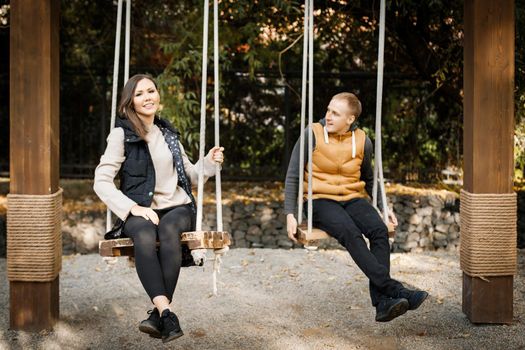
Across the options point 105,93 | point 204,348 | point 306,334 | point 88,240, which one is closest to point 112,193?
point 204,348

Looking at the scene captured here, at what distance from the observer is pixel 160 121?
405cm

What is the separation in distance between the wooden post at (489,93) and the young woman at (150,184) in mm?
1510

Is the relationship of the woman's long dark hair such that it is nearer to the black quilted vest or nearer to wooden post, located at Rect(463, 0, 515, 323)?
the black quilted vest

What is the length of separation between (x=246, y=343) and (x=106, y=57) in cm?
646

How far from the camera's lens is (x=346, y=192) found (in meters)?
4.07

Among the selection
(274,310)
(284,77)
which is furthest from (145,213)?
(284,77)

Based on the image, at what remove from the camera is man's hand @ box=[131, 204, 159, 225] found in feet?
11.9

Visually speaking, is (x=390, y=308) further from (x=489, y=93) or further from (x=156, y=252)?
(x=489, y=93)

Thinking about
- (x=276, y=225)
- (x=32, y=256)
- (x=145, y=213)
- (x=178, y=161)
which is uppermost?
(x=178, y=161)

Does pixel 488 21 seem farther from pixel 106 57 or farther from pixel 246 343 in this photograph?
pixel 106 57

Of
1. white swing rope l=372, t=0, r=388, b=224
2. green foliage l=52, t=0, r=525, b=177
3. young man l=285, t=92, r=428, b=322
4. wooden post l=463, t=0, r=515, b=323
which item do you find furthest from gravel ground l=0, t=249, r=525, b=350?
green foliage l=52, t=0, r=525, b=177

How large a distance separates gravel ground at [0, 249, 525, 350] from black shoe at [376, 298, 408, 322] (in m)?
0.55

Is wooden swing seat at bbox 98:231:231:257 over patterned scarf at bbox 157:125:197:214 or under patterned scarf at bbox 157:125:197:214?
under

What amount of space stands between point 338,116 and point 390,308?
105 cm
